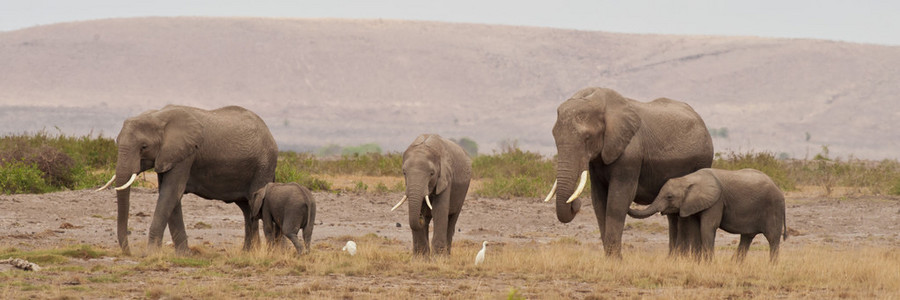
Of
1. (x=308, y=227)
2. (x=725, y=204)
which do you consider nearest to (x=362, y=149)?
(x=308, y=227)

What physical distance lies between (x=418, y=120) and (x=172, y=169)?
111 meters

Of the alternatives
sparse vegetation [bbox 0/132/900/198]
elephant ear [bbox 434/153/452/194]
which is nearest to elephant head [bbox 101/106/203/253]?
elephant ear [bbox 434/153/452/194]

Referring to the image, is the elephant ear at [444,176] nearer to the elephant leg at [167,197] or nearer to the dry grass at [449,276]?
the dry grass at [449,276]

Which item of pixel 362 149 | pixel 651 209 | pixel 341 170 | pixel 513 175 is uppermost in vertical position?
pixel 651 209

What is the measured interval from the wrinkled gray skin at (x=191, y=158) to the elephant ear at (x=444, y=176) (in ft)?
9.06

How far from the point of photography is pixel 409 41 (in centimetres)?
15162

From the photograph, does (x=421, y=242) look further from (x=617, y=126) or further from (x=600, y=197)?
(x=617, y=126)

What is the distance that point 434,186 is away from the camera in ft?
48.1

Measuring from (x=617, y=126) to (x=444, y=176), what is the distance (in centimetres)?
214

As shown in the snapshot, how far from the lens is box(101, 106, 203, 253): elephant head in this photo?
14898 millimetres

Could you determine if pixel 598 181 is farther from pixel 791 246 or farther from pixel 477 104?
pixel 477 104

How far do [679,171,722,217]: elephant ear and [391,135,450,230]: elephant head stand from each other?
9.31ft

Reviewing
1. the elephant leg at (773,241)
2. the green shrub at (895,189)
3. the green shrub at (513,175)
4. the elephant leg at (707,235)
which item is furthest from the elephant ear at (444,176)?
the green shrub at (895,189)

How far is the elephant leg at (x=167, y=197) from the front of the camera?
1514 cm
